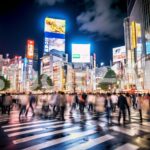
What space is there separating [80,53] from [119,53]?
64.1m

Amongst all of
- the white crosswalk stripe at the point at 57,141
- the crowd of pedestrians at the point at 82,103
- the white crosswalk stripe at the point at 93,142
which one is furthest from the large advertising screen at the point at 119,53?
the white crosswalk stripe at the point at 93,142

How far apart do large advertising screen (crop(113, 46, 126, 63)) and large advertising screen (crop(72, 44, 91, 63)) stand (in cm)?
6120

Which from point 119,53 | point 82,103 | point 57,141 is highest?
point 119,53

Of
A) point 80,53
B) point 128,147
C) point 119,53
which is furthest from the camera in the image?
point 119,53

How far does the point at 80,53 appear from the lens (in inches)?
1732

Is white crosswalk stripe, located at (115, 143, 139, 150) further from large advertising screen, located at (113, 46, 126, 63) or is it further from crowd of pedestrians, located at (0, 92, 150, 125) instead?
large advertising screen, located at (113, 46, 126, 63)

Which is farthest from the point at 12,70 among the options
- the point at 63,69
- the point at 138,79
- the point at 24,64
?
the point at 138,79

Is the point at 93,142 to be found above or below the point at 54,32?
below

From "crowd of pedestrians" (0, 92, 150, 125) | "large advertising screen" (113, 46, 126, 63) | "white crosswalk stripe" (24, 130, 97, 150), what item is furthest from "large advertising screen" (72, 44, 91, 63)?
"large advertising screen" (113, 46, 126, 63)

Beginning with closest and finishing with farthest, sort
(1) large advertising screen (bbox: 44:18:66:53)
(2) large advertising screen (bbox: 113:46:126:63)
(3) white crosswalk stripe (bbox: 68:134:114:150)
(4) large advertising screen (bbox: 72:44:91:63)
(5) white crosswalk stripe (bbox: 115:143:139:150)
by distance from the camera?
(5) white crosswalk stripe (bbox: 115:143:139:150), (3) white crosswalk stripe (bbox: 68:134:114:150), (4) large advertising screen (bbox: 72:44:91:63), (1) large advertising screen (bbox: 44:18:66:53), (2) large advertising screen (bbox: 113:46:126:63)

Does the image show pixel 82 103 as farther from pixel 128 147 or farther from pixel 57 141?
pixel 128 147

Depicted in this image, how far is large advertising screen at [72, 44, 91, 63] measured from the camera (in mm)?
43875

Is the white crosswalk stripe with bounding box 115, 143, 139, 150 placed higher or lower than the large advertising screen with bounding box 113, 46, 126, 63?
lower

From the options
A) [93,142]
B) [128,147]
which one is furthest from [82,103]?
[128,147]
